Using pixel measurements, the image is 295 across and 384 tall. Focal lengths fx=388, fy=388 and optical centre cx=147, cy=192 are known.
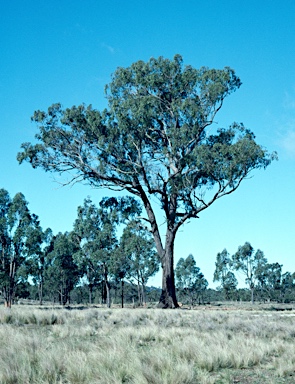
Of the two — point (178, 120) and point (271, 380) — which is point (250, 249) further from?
point (271, 380)

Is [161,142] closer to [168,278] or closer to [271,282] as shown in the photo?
[168,278]

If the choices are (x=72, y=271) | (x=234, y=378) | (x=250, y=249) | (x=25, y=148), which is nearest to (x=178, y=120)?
(x=25, y=148)

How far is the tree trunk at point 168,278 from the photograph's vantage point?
23.4m

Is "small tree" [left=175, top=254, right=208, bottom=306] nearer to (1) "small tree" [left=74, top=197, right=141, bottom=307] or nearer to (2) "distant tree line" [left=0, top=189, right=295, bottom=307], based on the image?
(2) "distant tree line" [left=0, top=189, right=295, bottom=307]

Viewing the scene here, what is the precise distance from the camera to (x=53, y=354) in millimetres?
5391

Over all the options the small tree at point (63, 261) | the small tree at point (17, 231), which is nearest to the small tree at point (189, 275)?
the small tree at point (63, 261)

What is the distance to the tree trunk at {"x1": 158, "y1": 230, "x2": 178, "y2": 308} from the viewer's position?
23391 mm

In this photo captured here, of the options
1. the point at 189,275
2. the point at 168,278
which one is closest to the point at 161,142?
the point at 168,278

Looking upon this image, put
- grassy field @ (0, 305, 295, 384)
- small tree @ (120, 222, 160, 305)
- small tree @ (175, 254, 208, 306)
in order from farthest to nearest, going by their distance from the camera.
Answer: small tree @ (175, 254, 208, 306), small tree @ (120, 222, 160, 305), grassy field @ (0, 305, 295, 384)

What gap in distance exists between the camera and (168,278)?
23.6m

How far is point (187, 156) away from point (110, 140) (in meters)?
4.96

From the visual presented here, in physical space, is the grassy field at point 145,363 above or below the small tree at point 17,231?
below

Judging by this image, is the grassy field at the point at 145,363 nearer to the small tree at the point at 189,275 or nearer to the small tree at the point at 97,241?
the small tree at the point at 97,241

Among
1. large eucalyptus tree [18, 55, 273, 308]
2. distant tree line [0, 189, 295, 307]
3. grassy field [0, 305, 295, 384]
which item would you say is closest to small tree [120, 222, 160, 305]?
distant tree line [0, 189, 295, 307]
